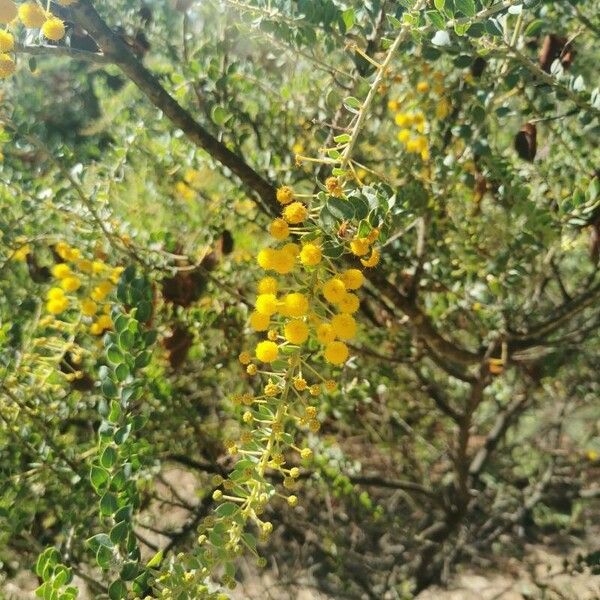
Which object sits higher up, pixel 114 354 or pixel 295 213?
pixel 295 213

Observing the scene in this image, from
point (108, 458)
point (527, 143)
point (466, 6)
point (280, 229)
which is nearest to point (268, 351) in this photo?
point (280, 229)

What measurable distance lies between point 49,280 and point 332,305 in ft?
3.57

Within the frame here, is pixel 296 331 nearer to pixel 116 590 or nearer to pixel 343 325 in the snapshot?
pixel 343 325

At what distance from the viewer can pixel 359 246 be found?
70 cm

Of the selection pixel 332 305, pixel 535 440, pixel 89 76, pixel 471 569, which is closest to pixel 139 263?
pixel 332 305

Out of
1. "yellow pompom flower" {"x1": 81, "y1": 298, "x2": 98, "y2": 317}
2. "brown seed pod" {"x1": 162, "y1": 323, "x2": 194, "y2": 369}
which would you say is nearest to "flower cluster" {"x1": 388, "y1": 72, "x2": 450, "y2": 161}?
"brown seed pod" {"x1": 162, "y1": 323, "x2": 194, "y2": 369}

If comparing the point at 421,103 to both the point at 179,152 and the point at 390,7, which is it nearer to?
the point at 390,7

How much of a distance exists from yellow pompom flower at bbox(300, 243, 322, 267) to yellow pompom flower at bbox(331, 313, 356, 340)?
78 mm

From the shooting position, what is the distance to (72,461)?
1387 mm

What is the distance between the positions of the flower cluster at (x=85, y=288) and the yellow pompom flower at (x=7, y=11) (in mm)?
714

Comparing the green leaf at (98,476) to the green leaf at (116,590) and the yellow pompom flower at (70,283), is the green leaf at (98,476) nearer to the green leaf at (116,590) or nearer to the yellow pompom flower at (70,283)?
the green leaf at (116,590)

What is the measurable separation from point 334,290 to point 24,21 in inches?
20.7

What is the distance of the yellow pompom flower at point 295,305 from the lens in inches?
27.7

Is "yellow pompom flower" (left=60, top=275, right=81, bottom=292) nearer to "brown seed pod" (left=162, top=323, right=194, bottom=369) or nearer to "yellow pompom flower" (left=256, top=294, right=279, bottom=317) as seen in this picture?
"brown seed pod" (left=162, top=323, right=194, bottom=369)
